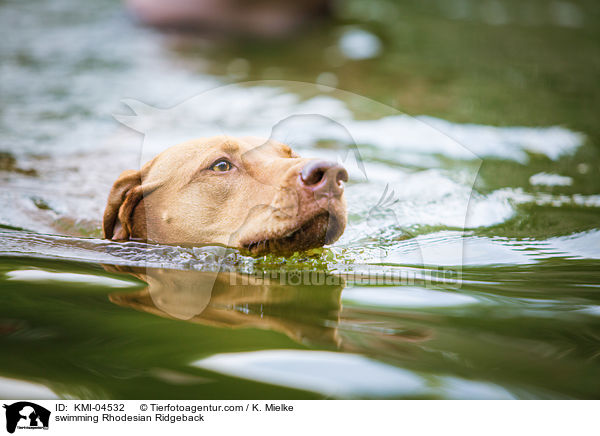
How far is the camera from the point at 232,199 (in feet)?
10.2

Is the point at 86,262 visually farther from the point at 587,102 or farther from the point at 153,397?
the point at 587,102

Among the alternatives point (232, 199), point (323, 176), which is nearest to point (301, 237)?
point (323, 176)

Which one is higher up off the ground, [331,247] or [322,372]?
[331,247]

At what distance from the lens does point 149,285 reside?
8.68 feet

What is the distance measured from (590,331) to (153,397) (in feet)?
5.19

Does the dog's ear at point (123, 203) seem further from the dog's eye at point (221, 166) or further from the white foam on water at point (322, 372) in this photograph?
the white foam on water at point (322, 372)

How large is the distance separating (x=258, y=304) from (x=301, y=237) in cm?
55

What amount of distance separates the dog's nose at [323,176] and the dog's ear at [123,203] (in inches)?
39.9
